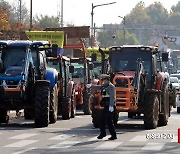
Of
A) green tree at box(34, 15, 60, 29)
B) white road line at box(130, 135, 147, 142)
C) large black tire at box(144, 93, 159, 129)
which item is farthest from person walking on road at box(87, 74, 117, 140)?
green tree at box(34, 15, 60, 29)

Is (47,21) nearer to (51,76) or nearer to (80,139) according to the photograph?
(51,76)

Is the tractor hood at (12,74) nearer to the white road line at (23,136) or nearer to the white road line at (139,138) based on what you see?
the white road line at (23,136)

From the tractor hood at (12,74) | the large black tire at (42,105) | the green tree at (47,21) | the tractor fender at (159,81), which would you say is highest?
the green tree at (47,21)

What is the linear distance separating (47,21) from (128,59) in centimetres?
10202

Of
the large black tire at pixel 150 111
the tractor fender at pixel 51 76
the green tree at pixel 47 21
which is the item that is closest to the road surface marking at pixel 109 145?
the large black tire at pixel 150 111

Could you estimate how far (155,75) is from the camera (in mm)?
28266

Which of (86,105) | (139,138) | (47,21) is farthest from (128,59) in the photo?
(47,21)

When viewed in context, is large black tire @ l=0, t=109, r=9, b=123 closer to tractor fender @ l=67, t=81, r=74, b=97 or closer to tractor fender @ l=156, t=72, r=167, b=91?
tractor fender @ l=67, t=81, r=74, b=97

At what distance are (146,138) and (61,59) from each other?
11.0 m

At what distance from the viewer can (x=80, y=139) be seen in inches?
902

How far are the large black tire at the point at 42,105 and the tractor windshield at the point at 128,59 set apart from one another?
8.14ft

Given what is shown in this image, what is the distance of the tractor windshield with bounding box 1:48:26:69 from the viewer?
28087 millimetres

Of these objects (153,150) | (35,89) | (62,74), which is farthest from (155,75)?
(153,150)

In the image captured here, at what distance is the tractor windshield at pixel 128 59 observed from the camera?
1106 inches
